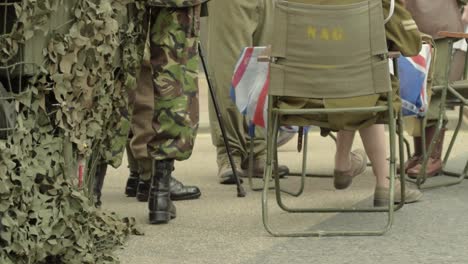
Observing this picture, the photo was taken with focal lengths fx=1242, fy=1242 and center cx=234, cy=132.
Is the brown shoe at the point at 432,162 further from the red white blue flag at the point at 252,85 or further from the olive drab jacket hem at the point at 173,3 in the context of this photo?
the olive drab jacket hem at the point at 173,3

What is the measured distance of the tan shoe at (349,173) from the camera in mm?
7008

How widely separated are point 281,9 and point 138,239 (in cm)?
128

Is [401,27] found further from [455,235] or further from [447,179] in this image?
[447,179]

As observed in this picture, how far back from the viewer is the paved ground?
5176mm

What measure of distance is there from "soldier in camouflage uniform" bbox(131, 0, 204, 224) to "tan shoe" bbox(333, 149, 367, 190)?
50.5 inches

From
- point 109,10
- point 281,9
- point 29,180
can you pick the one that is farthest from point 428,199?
point 29,180

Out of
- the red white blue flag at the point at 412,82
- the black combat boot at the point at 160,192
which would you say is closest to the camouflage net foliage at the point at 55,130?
the black combat boot at the point at 160,192

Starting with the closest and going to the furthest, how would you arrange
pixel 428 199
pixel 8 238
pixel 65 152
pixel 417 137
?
pixel 8 238
pixel 65 152
pixel 428 199
pixel 417 137

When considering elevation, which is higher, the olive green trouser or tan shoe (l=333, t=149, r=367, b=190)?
the olive green trouser

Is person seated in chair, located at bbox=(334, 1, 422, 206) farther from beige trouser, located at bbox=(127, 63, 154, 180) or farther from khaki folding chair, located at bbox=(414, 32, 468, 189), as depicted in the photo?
beige trouser, located at bbox=(127, 63, 154, 180)

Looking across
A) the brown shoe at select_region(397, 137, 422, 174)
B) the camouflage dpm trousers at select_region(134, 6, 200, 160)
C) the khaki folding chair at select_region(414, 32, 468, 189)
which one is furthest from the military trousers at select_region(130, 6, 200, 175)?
the brown shoe at select_region(397, 137, 422, 174)

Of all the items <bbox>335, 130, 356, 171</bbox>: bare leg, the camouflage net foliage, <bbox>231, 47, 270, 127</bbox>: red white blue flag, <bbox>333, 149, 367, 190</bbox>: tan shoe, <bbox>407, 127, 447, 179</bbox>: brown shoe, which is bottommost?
<bbox>407, 127, 447, 179</bbox>: brown shoe

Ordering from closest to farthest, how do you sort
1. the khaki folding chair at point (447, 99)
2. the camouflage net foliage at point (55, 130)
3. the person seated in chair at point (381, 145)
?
the camouflage net foliage at point (55, 130), the person seated in chair at point (381, 145), the khaki folding chair at point (447, 99)

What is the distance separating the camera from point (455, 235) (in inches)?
224
